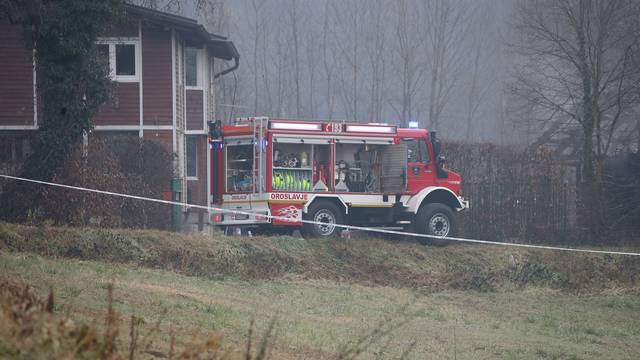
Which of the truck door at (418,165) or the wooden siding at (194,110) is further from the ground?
the wooden siding at (194,110)

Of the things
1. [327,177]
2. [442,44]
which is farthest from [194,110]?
[442,44]

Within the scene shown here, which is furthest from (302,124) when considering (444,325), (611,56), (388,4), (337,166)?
(388,4)

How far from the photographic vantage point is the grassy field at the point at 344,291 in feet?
37.6

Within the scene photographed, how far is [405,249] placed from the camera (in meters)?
21.1

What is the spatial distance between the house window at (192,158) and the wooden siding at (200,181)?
35 centimetres

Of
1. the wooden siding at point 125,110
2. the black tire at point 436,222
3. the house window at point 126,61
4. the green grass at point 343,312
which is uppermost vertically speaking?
the house window at point 126,61

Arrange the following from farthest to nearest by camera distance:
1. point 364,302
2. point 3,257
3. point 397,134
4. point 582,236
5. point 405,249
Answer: point 582,236 → point 397,134 → point 405,249 → point 364,302 → point 3,257

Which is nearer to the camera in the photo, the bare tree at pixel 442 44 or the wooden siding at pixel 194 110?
the wooden siding at pixel 194 110

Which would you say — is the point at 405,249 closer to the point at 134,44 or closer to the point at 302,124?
the point at 302,124

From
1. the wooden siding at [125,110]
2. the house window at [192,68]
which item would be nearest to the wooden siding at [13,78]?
the wooden siding at [125,110]

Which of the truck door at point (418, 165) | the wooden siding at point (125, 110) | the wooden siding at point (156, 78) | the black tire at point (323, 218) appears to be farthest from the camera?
the wooden siding at point (156, 78)

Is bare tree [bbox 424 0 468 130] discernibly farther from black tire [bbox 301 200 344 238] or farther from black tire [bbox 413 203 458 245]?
black tire [bbox 301 200 344 238]

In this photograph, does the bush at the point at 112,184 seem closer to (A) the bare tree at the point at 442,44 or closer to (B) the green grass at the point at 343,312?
(B) the green grass at the point at 343,312

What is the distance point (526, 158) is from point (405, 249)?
7763 millimetres
